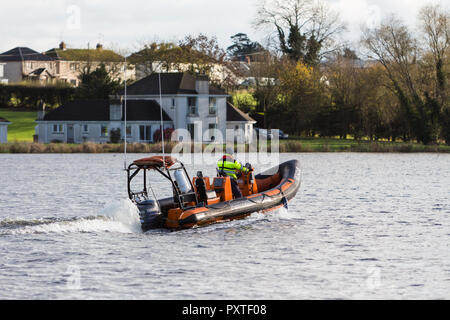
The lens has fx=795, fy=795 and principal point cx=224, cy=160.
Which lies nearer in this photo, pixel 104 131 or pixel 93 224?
pixel 93 224

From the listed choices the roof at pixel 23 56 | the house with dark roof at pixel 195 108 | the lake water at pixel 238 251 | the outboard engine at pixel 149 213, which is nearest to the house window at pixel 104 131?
the house with dark roof at pixel 195 108

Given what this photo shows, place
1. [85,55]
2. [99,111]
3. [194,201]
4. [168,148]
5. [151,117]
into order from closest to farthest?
[194,201] < [168,148] < [151,117] < [99,111] < [85,55]

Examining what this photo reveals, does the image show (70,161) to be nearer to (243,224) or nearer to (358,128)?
(358,128)

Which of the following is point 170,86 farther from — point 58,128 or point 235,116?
point 58,128

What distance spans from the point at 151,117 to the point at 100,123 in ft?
15.9

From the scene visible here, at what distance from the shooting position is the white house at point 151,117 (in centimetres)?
7144

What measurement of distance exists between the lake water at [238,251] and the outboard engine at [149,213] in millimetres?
396

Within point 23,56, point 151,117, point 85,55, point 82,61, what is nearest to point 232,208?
point 151,117

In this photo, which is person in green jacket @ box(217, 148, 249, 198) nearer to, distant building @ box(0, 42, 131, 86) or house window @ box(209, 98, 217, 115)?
house window @ box(209, 98, 217, 115)

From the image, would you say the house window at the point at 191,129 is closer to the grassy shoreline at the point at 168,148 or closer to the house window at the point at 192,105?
the house window at the point at 192,105

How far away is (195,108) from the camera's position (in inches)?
2876

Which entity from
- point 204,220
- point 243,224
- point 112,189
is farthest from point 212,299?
point 112,189

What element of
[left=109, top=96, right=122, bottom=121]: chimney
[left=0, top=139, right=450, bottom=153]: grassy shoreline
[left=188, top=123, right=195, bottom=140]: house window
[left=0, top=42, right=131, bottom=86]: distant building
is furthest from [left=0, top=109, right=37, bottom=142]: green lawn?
[left=0, top=42, right=131, bottom=86]: distant building

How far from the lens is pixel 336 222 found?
23844 millimetres
